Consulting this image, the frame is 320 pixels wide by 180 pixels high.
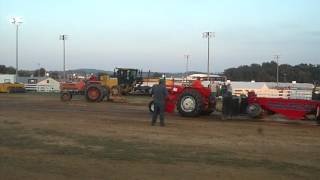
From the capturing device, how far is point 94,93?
1464 inches

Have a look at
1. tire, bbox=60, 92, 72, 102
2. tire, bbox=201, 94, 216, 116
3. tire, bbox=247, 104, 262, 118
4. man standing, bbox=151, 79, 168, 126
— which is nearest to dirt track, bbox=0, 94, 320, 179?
man standing, bbox=151, 79, 168, 126

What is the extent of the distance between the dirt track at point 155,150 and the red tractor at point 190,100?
2610 millimetres

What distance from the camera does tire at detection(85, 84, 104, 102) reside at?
36938mm

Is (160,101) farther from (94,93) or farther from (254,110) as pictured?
(94,93)

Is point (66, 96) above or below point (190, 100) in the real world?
below

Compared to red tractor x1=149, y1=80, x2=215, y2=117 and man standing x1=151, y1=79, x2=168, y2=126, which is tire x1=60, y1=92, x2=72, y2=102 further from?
man standing x1=151, y1=79, x2=168, y2=126

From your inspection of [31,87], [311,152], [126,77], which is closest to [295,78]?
[31,87]

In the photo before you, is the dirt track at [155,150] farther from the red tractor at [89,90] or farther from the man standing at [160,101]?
the red tractor at [89,90]

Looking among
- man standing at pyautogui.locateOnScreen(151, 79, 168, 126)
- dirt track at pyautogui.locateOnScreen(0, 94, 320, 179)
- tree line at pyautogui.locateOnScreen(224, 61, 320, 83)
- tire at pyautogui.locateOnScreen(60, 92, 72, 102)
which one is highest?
tree line at pyautogui.locateOnScreen(224, 61, 320, 83)

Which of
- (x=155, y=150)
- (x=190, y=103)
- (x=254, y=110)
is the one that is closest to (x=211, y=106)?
(x=190, y=103)

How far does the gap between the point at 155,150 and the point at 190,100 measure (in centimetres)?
1022

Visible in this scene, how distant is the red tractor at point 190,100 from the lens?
23.1 metres

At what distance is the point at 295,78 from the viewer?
143500mm

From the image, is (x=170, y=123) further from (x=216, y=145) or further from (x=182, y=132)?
(x=216, y=145)
